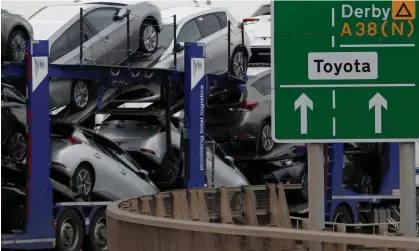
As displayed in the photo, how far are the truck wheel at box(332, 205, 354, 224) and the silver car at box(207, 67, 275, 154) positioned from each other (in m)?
2.70

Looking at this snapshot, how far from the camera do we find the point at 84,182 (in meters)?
23.7

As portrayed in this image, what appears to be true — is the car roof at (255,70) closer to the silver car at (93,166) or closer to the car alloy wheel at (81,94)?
the silver car at (93,166)

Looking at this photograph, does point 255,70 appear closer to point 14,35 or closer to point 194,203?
point 14,35

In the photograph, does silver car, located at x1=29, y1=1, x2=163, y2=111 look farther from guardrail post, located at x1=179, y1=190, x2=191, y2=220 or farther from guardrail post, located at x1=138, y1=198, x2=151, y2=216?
guardrail post, located at x1=138, y1=198, x2=151, y2=216

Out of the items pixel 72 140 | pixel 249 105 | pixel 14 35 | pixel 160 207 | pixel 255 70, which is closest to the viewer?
pixel 160 207

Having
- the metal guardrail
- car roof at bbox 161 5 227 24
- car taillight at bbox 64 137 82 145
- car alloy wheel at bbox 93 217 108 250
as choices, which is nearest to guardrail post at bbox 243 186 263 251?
the metal guardrail

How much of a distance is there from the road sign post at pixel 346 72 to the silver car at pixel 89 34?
1035cm

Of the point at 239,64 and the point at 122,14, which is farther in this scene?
the point at 239,64

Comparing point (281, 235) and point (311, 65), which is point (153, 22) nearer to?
point (311, 65)

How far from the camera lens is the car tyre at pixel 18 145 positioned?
2258 cm

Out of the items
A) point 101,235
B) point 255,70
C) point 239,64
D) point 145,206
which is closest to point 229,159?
point 239,64

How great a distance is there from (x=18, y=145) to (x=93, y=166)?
1726 millimetres

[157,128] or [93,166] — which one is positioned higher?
[157,128]

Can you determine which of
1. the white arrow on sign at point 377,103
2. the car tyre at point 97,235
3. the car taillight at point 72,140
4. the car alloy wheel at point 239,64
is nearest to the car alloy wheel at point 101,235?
the car tyre at point 97,235
